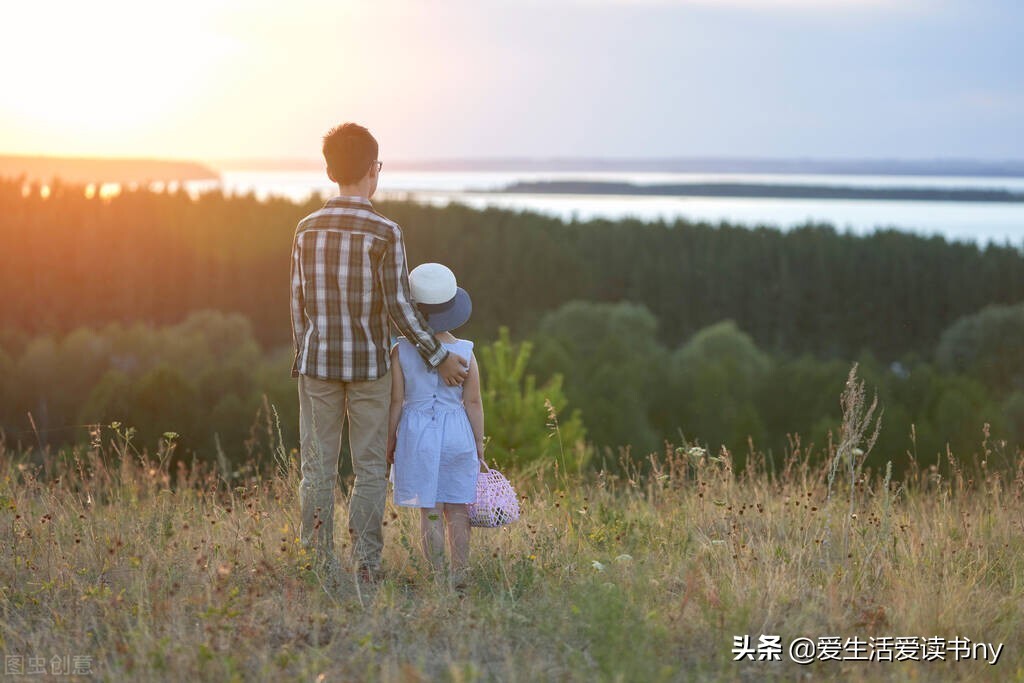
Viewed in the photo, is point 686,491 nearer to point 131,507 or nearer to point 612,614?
point 612,614

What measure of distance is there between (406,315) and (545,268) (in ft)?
270

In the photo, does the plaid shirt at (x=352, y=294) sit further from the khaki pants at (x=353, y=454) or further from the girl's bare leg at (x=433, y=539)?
the girl's bare leg at (x=433, y=539)

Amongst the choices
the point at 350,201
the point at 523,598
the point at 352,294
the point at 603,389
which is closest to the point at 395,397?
the point at 352,294

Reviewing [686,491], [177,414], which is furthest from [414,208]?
[686,491]

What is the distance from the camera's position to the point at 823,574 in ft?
14.6

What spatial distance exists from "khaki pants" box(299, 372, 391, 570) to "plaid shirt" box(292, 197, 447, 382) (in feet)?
0.29

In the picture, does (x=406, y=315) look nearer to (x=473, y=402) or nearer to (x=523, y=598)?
(x=473, y=402)

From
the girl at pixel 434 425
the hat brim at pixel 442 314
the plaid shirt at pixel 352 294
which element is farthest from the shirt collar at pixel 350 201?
the hat brim at pixel 442 314

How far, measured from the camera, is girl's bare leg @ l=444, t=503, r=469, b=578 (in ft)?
14.6

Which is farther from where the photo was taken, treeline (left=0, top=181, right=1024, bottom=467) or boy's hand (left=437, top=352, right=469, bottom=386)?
treeline (left=0, top=181, right=1024, bottom=467)

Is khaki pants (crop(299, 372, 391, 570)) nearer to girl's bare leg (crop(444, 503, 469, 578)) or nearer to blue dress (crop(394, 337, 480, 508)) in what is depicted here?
blue dress (crop(394, 337, 480, 508))

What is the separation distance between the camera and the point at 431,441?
432cm

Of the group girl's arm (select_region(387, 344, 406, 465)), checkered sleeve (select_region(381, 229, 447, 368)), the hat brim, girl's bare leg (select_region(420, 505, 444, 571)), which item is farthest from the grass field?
the hat brim

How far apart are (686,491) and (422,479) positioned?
225cm
